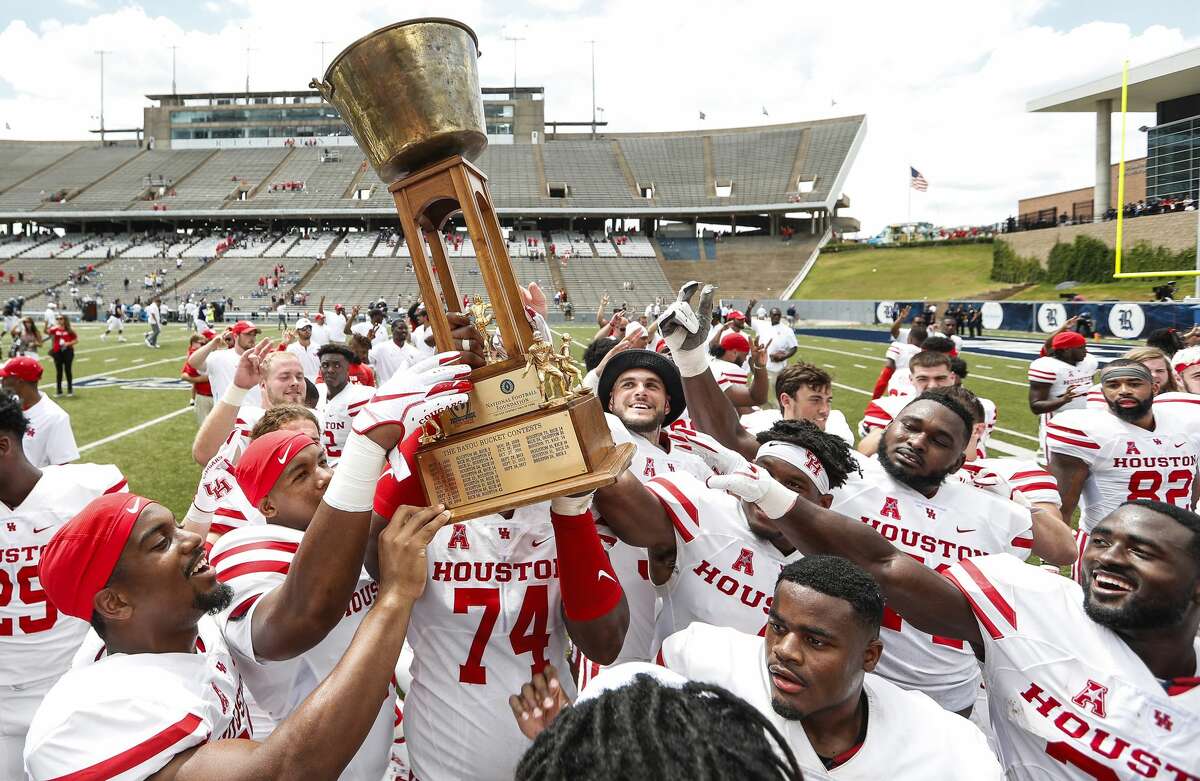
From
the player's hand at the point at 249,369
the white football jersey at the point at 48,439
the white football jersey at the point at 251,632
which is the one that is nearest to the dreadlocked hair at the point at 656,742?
the white football jersey at the point at 251,632

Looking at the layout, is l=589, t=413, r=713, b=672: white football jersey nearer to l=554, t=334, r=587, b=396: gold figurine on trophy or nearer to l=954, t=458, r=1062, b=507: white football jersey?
l=554, t=334, r=587, b=396: gold figurine on trophy

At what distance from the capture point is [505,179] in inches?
2208

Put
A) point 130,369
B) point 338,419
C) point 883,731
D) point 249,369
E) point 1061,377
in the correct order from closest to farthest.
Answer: point 883,731 → point 249,369 → point 338,419 → point 1061,377 → point 130,369

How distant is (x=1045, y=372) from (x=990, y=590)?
18.5 ft

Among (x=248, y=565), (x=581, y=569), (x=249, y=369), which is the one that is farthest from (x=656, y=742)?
(x=249, y=369)

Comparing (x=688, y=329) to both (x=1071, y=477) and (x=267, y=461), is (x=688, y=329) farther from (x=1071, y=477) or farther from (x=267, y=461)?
(x=1071, y=477)

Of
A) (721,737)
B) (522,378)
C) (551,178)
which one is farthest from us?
(551,178)

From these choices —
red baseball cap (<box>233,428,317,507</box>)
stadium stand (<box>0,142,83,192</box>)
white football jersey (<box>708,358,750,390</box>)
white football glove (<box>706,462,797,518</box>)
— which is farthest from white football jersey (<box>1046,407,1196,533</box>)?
stadium stand (<box>0,142,83,192</box>)

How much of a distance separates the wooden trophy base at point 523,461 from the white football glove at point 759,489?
1.10ft

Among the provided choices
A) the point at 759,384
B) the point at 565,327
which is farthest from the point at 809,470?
the point at 565,327

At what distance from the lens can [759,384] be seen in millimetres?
6465

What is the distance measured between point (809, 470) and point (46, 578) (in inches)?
89.5

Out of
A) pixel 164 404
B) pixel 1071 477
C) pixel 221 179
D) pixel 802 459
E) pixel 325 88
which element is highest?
pixel 221 179

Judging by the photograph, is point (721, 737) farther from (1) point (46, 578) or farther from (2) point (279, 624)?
(1) point (46, 578)
